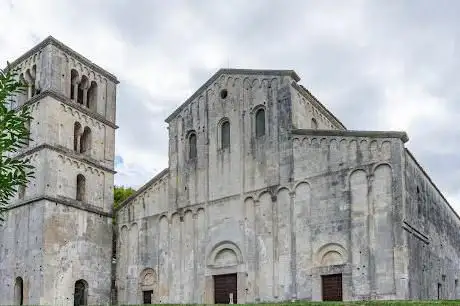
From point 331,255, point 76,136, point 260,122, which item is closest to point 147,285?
point 76,136

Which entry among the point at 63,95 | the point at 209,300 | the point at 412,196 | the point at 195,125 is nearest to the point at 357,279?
the point at 412,196

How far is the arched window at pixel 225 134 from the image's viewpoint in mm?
33750

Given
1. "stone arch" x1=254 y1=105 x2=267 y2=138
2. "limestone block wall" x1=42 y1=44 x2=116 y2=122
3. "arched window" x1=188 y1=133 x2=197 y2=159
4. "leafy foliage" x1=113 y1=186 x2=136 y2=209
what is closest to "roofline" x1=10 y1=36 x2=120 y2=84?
"limestone block wall" x1=42 y1=44 x2=116 y2=122

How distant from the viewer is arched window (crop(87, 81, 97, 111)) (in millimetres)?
38281

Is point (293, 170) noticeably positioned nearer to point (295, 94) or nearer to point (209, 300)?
point (295, 94)

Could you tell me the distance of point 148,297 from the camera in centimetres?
3472

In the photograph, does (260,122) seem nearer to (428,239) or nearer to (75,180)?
(428,239)

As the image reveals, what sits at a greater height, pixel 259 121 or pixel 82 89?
pixel 82 89

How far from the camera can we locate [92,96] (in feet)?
126

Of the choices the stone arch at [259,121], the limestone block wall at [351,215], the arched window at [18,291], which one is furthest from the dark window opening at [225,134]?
the arched window at [18,291]

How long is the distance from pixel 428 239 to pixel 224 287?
9.95 m

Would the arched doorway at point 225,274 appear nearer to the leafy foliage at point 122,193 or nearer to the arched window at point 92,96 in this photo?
the arched window at point 92,96

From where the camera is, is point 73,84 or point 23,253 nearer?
point 23,253

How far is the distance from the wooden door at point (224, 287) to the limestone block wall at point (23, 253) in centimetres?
862
